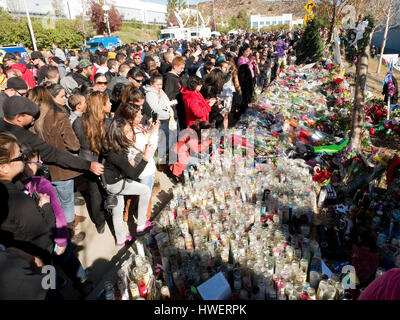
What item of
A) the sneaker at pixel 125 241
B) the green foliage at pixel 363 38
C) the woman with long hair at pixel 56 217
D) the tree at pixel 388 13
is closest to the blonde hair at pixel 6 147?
the woman with long hair at pixel 56 217

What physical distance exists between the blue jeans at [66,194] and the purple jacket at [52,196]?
980 millimetres

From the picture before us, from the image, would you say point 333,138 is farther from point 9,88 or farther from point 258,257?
point 9,88

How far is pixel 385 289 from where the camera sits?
1.12 meters

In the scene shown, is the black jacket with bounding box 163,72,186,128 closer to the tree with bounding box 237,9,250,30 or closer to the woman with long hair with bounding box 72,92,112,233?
the woman with long hair with bounding box 72,92,112,233

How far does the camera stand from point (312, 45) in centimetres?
1326

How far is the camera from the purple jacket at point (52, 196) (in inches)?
83.0

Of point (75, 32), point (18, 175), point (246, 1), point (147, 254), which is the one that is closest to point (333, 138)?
point (147, 254)

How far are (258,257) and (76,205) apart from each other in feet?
9.87

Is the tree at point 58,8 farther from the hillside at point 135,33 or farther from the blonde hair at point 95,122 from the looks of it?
the blonde hair at point 95,122

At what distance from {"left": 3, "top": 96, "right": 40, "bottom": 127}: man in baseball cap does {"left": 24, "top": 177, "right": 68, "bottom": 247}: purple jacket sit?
2.43 ft

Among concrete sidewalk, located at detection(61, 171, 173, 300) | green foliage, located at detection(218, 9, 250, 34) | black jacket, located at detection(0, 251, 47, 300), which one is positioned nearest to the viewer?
black jacket, located at detection(0, 251, 47, 300)

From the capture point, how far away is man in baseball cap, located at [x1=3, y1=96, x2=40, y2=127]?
2512 mm

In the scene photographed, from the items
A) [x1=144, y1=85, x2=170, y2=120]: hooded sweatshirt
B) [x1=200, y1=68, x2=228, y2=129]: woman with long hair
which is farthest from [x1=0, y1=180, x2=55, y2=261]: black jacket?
[x1=200, y1=68, x2=228, y2=129]: woman with long hair

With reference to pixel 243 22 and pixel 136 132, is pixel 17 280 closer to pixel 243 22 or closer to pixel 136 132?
pixel 136 132
